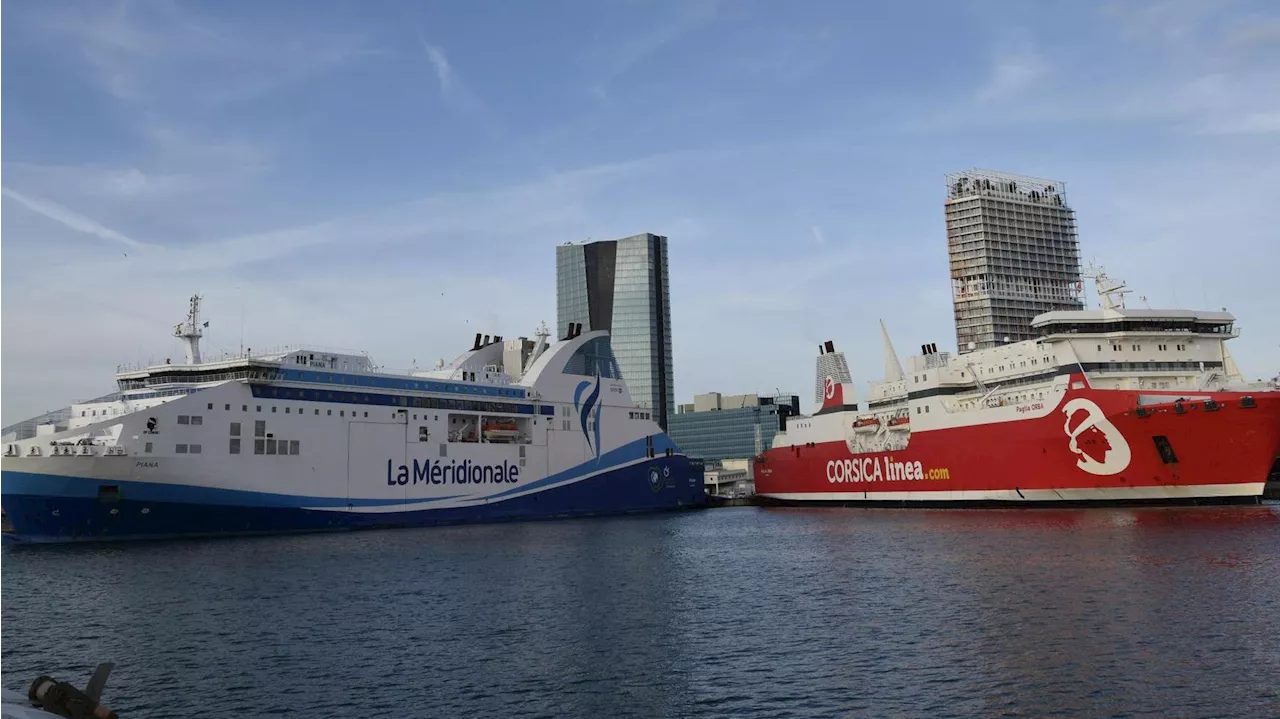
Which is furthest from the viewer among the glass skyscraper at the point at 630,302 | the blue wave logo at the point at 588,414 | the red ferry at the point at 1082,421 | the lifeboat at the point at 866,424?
the glass skyscraper at the point at 630,302

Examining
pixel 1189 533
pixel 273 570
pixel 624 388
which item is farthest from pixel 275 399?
pixel 1189 533

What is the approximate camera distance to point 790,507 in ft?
267

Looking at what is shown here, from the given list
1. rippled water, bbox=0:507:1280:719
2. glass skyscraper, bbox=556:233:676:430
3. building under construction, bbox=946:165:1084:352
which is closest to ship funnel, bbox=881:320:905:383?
rippled water, bbox=0:507:1280:719

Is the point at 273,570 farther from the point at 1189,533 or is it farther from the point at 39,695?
the point at 1189,533

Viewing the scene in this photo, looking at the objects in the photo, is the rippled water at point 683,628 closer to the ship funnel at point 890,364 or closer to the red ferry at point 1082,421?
the red ferry at point 1082,421

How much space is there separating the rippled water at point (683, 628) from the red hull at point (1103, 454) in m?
4.97

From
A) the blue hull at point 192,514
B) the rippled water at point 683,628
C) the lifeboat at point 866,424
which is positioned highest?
the lifeboat at point 866,424

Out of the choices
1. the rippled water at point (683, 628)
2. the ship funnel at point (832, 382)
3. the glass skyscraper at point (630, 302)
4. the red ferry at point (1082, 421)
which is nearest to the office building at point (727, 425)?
the glass skyscraper at point (630, 302)

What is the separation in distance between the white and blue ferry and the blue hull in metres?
0.07

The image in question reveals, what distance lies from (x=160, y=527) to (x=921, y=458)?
158 feet

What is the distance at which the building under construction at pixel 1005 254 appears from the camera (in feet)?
446

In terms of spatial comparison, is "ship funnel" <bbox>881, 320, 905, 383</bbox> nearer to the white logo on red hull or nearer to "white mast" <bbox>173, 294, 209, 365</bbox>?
the white logo on red hull

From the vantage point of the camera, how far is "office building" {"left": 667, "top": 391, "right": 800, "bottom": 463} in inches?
6973

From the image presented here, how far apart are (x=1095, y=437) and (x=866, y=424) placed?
22.1 metres
